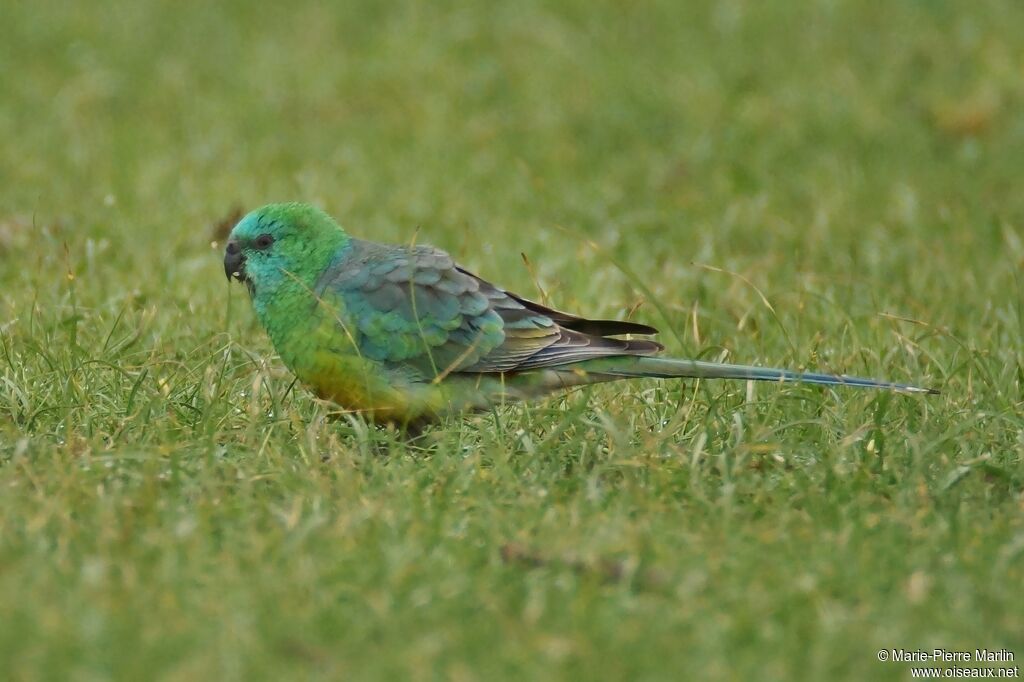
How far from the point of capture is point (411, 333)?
4520 millimetres

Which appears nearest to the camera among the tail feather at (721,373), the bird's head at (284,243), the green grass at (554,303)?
the green grass at (554,303)

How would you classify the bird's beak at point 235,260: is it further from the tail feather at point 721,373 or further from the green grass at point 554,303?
the tail feather at point 721,373

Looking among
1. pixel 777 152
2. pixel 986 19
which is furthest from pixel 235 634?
pixel 986 19

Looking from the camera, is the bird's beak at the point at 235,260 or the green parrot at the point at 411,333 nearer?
the green parrot at the point at 411,333

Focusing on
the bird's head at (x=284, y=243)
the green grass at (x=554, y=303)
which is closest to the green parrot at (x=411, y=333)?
the bird's head at (x=284, y=243)

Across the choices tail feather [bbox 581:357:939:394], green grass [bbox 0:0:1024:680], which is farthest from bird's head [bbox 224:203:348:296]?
tail feather [bbox 581:357:939:394]

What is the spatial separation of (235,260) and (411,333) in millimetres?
666

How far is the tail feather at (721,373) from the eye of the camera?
4.36 meters

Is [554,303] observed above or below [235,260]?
below

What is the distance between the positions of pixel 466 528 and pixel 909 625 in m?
1.08

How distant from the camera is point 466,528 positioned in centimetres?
369

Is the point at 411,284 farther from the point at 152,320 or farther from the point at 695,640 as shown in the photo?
the point at 695,640

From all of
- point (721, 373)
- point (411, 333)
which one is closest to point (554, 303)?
point (411, 333)

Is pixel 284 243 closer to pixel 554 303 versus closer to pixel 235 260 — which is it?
pixel 235 260
